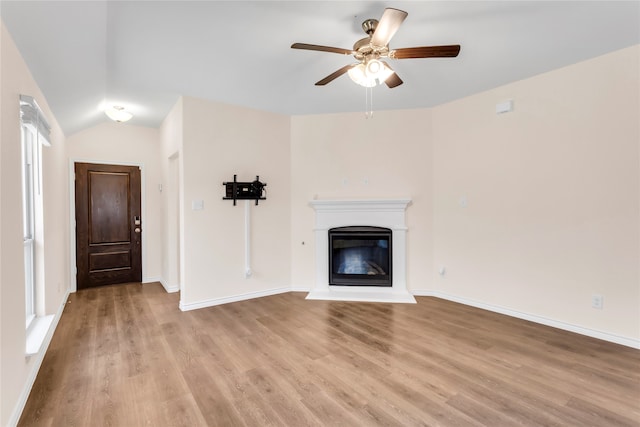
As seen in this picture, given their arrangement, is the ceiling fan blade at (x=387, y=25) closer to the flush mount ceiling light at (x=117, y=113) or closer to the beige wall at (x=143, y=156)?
the flush mount ceiling light at (x=117, y=113)

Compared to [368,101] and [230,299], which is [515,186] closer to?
[368,101]

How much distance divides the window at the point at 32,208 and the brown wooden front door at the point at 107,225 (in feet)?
6.27

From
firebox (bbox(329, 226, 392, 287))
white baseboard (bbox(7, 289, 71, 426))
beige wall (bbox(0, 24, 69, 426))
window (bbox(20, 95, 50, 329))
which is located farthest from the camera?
firebox (bbox(329, 226, 392, 287))

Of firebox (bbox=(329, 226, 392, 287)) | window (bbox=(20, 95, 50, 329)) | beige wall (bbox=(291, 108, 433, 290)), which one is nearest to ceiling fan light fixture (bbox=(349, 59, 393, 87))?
beige wall (bbox=(291, 108, 433, 290))

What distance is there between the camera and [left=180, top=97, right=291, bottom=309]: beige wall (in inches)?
148

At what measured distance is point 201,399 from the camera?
6.56ft

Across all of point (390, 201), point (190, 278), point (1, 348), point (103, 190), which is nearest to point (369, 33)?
point (390, 201)

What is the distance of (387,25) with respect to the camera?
1917 mm

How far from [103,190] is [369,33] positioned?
4609 mm

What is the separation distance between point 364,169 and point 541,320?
2.71 meters

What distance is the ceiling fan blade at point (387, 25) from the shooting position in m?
1.78

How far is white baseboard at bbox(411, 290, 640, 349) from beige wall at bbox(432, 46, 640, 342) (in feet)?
0.14

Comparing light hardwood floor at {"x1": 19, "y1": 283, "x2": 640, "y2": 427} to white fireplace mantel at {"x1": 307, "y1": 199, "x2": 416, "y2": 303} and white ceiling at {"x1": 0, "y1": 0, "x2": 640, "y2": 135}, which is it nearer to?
white fireplace mantel at {"x1": 307, "y1": 199, "x2": 416, "y2": 303}

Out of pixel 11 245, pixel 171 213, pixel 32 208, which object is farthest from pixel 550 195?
pixel 32 208
